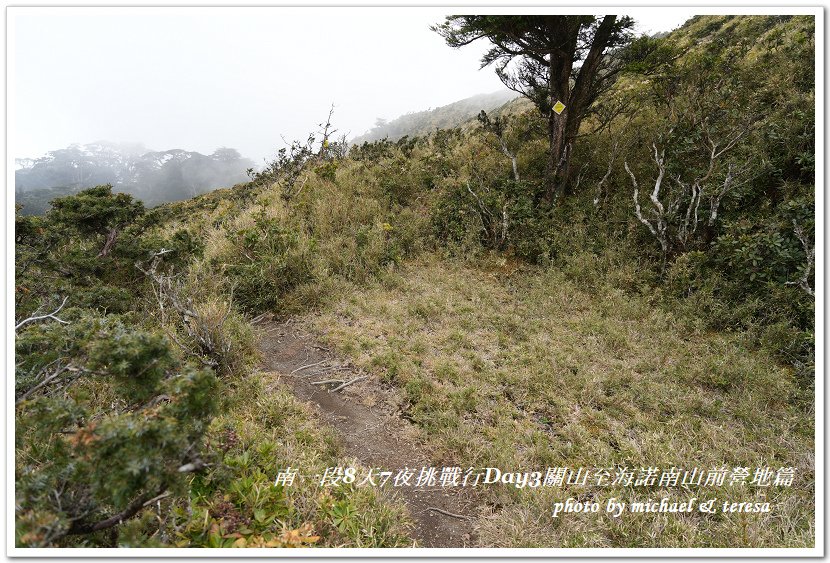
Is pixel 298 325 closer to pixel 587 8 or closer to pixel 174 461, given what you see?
pixel 174 461

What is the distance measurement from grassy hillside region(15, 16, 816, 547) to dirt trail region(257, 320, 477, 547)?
0.13ft

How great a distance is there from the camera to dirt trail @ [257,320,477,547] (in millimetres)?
2766

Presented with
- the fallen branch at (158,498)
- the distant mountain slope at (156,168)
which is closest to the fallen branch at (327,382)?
the fallen branch at (158,498)

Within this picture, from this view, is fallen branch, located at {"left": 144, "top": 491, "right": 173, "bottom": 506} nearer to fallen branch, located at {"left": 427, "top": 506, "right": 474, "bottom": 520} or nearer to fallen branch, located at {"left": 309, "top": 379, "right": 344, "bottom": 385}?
fallen branch, located at {"left": 427, "top": 506, "right": 474, "bottom": 520}

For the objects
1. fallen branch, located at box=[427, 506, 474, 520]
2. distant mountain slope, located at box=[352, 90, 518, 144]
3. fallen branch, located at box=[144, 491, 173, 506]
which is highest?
distant mountain slope, located at box=[352, 90, 518, 144]

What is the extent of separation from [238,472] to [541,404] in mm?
2844

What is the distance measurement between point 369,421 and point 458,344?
1.65 metres

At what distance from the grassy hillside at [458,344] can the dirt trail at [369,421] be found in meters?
0.04

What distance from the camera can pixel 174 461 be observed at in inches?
70.5

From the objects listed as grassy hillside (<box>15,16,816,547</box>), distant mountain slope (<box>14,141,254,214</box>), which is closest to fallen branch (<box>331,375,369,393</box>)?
grassy hillside (<box>15,16,816,547</box>)

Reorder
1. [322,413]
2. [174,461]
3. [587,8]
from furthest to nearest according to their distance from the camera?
1. [322,413]
2. [587,8]
3. [174,461]

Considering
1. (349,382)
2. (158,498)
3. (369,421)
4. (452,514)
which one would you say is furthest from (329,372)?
(158,498)

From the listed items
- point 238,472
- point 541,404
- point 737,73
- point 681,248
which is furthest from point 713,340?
point 737,73

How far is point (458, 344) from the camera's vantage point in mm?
4875
